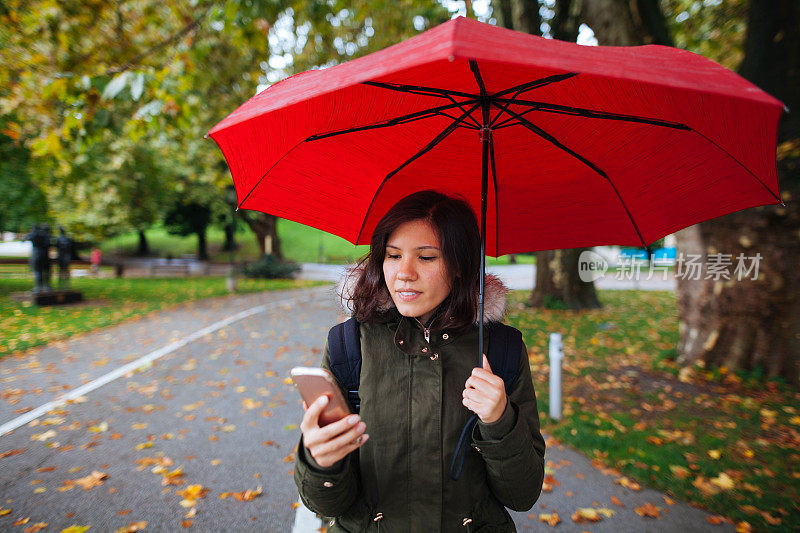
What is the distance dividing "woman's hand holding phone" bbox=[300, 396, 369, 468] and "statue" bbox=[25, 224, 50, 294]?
14.9 meters

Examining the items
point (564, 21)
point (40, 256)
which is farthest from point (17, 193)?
point (564, 21)

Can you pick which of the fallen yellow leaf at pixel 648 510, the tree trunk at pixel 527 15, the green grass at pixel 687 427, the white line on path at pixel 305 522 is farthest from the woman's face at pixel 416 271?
the tree trunk at pixel 527 15

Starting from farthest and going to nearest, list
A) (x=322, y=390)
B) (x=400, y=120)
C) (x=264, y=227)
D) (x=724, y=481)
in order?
(x=264, y=227) → (x=724, y=481) → (x=400, y=120) → (x=322, y=390)

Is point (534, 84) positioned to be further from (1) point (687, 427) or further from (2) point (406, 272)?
(1) point (687, 427)

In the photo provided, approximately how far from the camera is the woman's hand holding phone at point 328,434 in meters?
1.23

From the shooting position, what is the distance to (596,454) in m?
4.21

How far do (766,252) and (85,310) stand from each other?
48.7 ft

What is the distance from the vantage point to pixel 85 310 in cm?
1198

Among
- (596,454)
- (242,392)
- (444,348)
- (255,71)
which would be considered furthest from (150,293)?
(444,348)

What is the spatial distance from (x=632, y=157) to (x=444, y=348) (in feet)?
3.98

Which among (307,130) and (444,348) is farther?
(307,130)

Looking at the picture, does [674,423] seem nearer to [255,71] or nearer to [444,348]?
[444,348]

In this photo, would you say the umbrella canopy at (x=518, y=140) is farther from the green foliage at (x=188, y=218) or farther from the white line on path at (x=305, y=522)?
the green foliage at (x=188, y=218)

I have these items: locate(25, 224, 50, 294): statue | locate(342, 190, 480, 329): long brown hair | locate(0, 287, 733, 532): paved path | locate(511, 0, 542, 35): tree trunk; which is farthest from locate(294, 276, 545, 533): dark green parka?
locate(25, 224, 50, 294): statue
